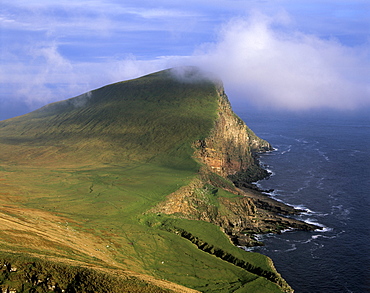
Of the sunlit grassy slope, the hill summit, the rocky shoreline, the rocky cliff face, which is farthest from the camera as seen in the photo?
the rocky cliff face

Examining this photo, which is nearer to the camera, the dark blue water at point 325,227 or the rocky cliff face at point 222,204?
the dark blue water at point 325,227

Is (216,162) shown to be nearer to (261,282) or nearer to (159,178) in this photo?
(159,178)

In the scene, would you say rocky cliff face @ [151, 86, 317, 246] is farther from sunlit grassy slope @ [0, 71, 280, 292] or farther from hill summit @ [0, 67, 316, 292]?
sunlit grassy slope @ [0, 71, 280, 292]

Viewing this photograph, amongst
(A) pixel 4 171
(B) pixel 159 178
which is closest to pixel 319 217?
(B) pixel 159 178

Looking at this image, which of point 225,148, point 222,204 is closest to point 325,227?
point 222,204

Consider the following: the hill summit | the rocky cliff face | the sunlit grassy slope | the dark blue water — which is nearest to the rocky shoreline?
the rocky cliff face

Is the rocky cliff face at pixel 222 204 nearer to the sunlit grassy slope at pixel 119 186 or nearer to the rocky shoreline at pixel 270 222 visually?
the rocky shoreline at pixel 270 222

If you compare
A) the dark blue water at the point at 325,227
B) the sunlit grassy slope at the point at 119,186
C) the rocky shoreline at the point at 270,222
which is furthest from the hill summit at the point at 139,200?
the dark blue water at the point at 325,227

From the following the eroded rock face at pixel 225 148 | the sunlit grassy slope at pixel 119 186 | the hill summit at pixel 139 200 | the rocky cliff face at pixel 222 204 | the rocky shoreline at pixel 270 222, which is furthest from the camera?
the eroded rock face at pixel 225 148
